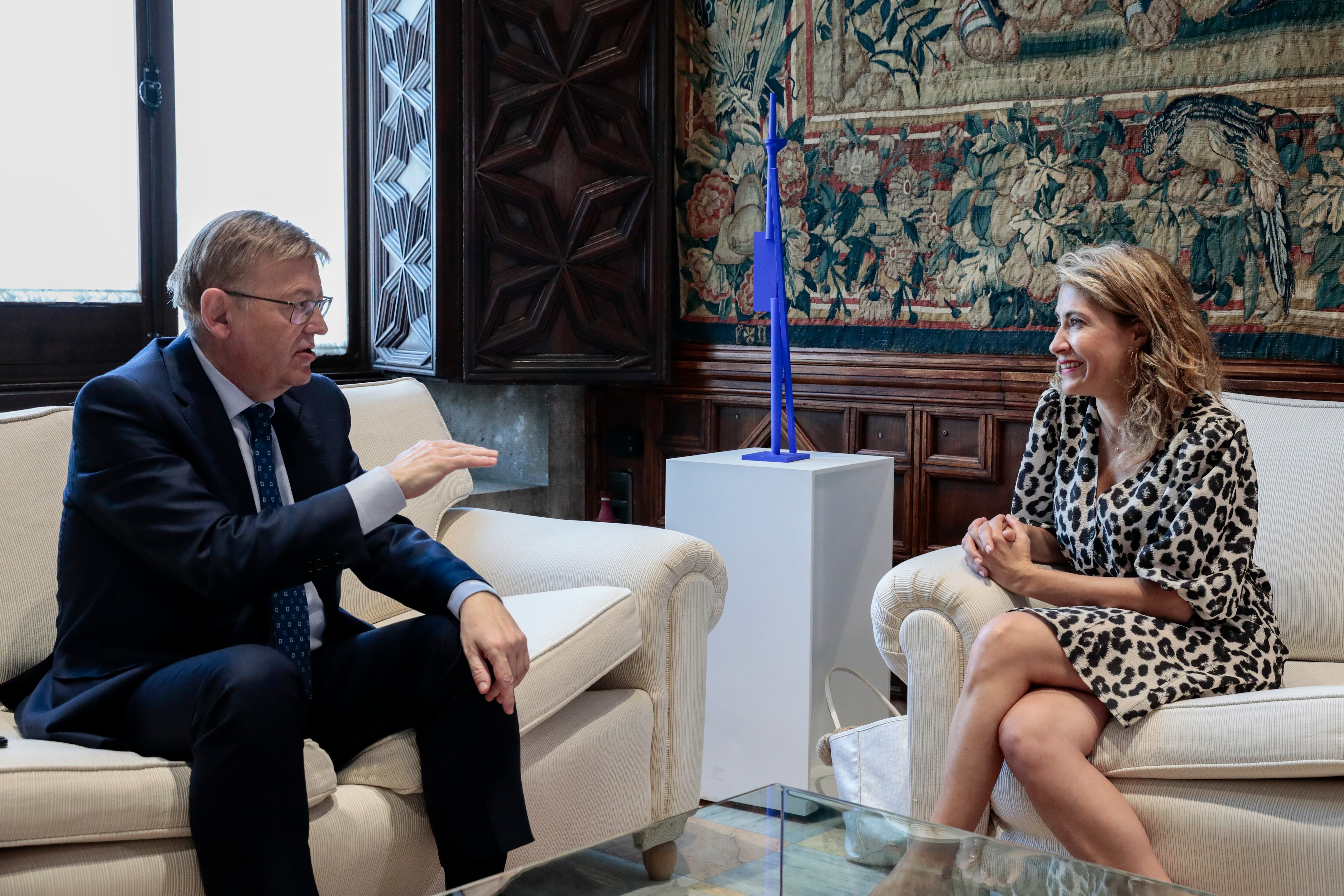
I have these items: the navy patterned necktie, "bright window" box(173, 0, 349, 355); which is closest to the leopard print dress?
the navy patterned necktie

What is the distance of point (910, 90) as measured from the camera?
3129mm

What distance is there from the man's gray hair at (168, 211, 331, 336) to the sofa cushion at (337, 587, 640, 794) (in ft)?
2.22

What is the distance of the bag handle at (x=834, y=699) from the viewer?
2.50 meters

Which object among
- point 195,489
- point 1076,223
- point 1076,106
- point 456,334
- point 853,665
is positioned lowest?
point 853,665

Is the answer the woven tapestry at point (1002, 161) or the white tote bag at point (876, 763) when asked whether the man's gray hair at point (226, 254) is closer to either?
the white tote bag at point (876, 763)

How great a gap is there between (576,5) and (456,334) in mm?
962

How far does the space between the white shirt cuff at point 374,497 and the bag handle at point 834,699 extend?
110 cm

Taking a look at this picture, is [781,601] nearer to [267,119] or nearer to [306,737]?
[306,737]

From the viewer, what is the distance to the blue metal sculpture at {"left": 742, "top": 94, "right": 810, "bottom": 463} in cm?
280

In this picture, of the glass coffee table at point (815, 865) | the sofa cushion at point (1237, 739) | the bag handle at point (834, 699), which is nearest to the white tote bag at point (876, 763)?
the bag handle at point (834, 699)

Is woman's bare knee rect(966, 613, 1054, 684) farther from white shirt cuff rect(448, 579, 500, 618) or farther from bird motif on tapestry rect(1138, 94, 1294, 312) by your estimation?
bird motif on tapestry rect(1138, 94, 1294, 312)

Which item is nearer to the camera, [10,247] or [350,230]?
[10,247]

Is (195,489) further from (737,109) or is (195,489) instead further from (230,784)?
(737,109)

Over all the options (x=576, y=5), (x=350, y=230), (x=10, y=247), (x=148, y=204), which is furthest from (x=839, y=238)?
(x=10, y=247)
